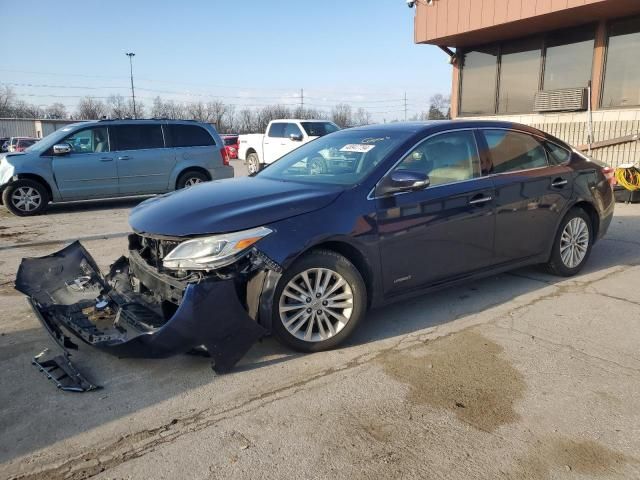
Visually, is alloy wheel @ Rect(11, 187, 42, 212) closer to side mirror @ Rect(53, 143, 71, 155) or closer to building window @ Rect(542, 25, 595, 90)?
side mirror @ Rect(53, 143, 71, 155)

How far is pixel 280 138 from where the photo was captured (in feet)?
56.0

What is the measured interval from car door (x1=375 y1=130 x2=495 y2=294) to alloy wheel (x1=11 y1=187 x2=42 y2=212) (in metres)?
8.53

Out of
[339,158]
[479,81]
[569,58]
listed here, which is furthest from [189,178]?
[569,58]

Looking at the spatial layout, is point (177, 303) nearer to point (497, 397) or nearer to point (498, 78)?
point (497, 397)

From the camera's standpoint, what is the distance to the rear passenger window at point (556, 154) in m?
5.15

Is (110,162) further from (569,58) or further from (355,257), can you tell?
(569,58)

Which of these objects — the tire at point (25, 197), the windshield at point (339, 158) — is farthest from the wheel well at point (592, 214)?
the tire at point (25, 197)

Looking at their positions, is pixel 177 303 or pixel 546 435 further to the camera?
pixel 177 303

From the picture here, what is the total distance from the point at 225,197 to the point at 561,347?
2.74 metres

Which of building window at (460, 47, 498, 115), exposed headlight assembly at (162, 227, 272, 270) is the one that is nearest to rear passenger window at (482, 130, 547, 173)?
exposed headlight assembly at (162, 227, 272, 270)

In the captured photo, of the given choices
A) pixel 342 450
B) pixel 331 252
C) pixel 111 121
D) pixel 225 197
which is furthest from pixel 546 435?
pixel 111 121

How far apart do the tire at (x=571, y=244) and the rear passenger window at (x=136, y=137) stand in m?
8.35

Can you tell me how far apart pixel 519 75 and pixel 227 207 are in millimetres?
12020

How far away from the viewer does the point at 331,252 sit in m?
3.60
